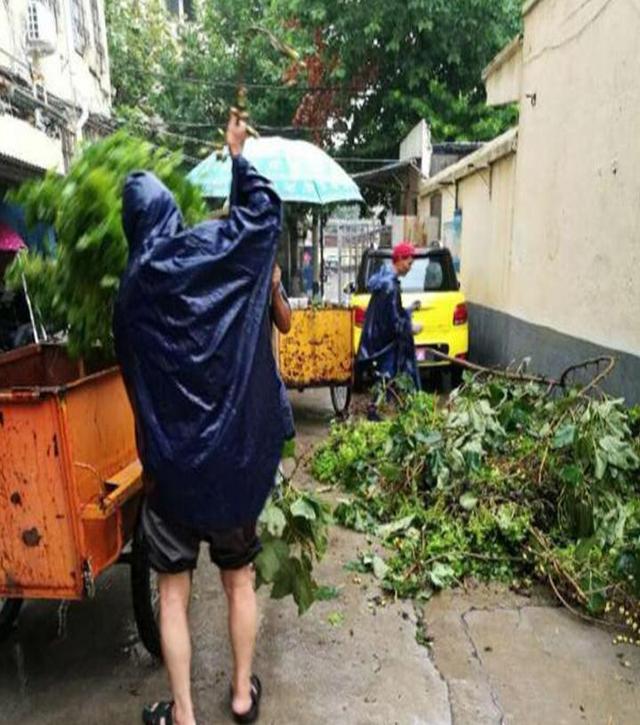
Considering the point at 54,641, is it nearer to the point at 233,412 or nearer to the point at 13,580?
the point at 13,580

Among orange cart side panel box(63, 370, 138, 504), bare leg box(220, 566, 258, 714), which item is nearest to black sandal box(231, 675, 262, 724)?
bare leg box(220, 566, 258, 714)

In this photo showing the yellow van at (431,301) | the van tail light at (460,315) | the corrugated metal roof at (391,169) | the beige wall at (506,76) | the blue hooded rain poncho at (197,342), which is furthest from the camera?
the corrugated metal roof at (391,169)

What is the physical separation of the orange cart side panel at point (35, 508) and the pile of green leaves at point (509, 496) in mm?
1814

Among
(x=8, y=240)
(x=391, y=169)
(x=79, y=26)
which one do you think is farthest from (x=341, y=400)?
(x=391, y=169)

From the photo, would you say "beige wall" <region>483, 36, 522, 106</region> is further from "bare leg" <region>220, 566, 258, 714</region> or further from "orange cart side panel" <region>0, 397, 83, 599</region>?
"orange cart side panel" <region>0, 397, 83, 599</region>

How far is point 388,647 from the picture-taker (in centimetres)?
298

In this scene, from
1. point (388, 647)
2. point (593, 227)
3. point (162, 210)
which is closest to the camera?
point (162, 210)

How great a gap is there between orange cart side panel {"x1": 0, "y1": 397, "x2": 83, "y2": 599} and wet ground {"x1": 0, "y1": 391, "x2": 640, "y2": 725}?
0.66 meters

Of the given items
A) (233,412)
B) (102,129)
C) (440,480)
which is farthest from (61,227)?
(102,129)

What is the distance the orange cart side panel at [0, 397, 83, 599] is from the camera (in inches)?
86.3

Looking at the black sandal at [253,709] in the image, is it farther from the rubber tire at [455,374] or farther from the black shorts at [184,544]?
the rubber tire at [455,374]

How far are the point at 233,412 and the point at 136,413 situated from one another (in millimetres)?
325

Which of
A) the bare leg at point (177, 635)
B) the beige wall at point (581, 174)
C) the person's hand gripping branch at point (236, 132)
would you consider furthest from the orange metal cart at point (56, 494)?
the beige wall at point (581, 174)

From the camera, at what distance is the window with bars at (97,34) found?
12852 millimetres
